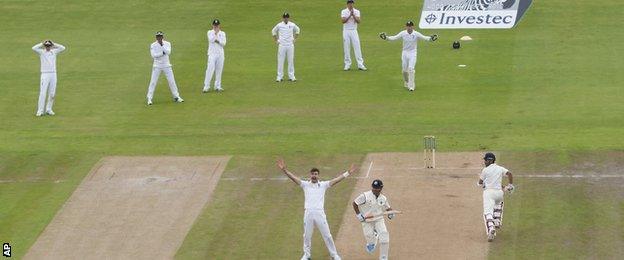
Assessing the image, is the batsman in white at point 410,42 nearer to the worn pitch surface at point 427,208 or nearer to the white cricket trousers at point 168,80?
the worn pitch surface at point 427,208

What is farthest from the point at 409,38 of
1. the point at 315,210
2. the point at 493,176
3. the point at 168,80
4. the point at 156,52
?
the point at 315,210

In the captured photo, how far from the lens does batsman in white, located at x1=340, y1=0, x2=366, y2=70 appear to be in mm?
45344

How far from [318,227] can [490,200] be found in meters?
3.96

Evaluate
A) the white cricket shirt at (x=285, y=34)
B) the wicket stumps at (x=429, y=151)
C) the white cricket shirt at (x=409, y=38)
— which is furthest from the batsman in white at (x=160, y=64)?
the wicket stumps at (x=429, y=151)

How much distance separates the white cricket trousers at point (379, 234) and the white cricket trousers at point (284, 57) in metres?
16.7

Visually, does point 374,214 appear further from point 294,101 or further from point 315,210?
point 294,101

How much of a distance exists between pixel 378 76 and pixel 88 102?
9841 mm

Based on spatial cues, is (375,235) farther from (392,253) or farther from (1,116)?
(1,116)

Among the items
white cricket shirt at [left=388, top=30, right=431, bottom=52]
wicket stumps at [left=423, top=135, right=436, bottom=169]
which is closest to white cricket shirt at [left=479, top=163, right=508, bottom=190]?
wicket stumps at [left=423, top=135, right=436, bottom=169]

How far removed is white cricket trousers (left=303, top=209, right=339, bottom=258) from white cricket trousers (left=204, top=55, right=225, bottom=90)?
15.7 metres

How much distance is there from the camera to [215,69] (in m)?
44.3

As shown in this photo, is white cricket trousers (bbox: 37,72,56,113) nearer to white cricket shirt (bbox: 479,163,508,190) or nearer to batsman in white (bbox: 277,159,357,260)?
batsman in white (bbox: 277,159,357,260)

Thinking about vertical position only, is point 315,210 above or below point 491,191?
below

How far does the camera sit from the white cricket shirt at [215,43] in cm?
4347
